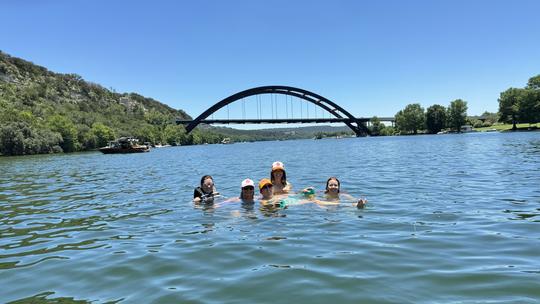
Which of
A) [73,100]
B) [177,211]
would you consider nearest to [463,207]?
[177,211]

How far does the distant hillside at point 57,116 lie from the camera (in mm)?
71875

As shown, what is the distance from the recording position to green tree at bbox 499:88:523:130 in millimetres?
101613

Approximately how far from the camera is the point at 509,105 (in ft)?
348

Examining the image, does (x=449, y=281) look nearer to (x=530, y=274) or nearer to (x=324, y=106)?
(x=530, y=274)

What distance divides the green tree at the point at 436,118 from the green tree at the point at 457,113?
2.19 metres

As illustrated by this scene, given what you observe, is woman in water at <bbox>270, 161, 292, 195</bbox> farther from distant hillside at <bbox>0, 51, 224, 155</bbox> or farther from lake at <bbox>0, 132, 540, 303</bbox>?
distant hillside at <bbox>0, 51, 224, 155</bbox>

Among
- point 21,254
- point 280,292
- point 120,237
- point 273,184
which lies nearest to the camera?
point 280,292

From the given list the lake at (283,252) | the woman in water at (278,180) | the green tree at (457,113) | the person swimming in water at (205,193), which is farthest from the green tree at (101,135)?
the green tree at (457,113)

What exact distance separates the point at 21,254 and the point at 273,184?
6.72 m

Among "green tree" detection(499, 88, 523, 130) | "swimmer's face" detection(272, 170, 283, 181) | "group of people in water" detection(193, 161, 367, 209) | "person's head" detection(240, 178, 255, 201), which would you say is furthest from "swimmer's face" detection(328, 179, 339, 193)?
"green tree" detection(499, 88, 523, 130)

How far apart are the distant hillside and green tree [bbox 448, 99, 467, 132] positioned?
96.4 meters

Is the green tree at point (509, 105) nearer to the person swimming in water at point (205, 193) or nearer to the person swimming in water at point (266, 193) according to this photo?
the person swimming in water at point (266, 193)

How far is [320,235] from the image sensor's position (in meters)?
6.93

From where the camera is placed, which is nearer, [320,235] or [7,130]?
[320,235]
